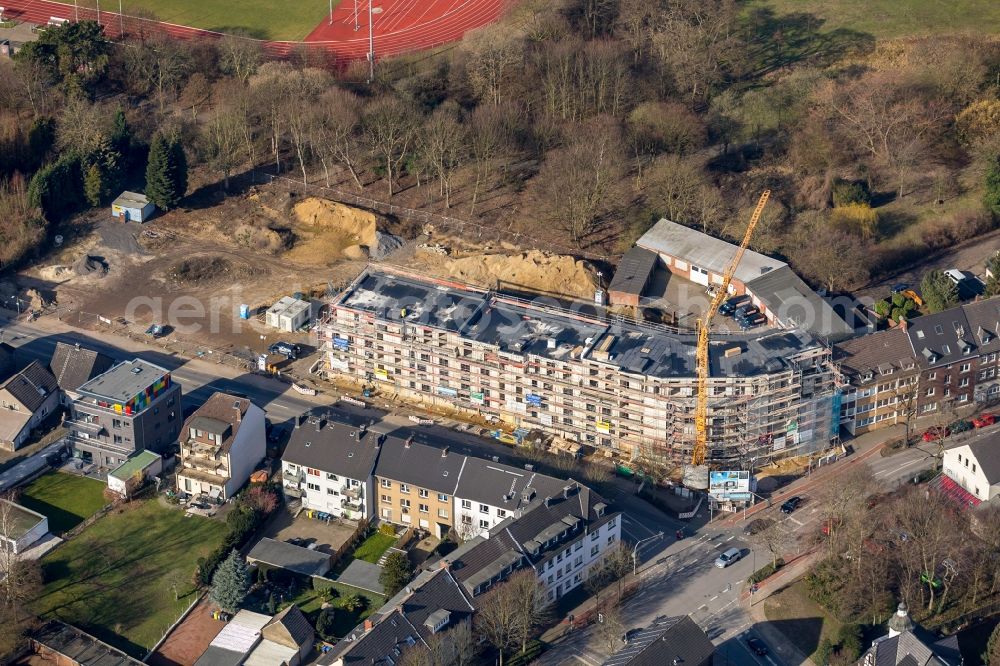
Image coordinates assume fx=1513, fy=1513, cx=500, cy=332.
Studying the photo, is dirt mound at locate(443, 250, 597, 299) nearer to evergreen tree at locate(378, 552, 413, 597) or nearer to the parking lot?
the parking lot

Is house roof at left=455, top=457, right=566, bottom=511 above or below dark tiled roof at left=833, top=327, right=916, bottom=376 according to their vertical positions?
below

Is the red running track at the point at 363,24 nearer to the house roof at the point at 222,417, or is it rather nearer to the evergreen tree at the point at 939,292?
the evergreen tree at the point at 939,292

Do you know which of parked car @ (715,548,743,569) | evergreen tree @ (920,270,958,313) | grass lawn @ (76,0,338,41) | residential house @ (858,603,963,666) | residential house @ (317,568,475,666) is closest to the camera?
residential house @ (858,603,963,666)

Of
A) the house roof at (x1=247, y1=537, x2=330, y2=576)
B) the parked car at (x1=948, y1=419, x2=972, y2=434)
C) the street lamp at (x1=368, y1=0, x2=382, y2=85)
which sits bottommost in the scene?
the house roof at (x1=247, y1=537, x2=330, y2=576)

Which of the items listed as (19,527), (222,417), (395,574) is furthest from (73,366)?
(395,574)

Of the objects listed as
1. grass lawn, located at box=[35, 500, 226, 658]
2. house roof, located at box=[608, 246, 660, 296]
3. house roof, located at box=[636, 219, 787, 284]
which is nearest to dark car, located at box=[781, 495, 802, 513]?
house roof, located at box=[636, 219, 787, 284]

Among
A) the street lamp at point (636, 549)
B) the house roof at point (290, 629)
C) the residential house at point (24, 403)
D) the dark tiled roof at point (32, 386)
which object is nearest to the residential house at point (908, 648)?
the street lamp at point (636, 549)
